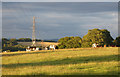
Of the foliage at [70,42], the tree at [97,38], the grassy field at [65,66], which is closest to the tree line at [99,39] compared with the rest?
the tree at [97,38]

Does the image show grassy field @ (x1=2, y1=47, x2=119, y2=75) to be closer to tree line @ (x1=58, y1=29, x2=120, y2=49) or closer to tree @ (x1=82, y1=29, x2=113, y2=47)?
tree line @ (x1=58, y1=29, x2=120, y2=49)

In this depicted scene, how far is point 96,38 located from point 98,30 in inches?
243

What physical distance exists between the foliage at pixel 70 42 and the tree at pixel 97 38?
241 inches

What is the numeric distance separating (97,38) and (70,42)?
18.2m

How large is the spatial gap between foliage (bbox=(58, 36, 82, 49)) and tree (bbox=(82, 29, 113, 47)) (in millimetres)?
6128

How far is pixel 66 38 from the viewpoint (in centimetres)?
11838

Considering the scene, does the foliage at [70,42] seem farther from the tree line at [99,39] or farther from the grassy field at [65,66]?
the grassy field at [65,66]

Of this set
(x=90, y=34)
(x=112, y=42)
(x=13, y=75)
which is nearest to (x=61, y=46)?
(x=90, y=34)

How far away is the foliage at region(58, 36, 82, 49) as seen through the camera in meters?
109

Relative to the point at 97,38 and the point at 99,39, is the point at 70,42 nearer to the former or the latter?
the point at 97,38

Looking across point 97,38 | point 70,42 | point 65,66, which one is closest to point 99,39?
point 97,38

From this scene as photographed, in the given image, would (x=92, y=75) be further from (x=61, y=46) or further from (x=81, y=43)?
(x=61, y=46)

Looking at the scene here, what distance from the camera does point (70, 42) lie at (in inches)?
4417

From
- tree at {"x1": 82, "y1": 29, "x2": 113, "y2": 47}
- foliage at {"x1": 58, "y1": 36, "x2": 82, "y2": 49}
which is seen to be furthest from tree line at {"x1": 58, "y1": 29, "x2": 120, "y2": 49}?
foliage at {"x1": 58, "y1": 36, "x2": 82, "y2": 49}
